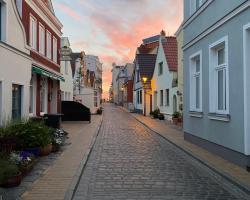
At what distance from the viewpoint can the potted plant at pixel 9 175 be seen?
7730 mm

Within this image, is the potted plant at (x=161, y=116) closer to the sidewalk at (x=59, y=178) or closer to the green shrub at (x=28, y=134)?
the sidewalk at (x=59, y=178)

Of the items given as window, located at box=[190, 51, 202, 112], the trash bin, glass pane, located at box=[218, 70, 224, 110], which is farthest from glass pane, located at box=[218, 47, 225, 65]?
the trash bin

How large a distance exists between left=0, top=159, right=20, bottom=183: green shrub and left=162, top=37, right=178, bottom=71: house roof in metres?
22.5

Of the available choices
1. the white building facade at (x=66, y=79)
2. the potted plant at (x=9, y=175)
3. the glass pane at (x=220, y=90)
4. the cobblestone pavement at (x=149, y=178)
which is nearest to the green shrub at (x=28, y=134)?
the cobblestone pavement at (x=149, y=178)

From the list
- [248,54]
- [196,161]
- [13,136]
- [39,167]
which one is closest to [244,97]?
A: [248,54]

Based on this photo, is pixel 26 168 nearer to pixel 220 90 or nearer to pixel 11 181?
pixel 11 181

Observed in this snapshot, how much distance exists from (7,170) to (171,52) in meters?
24.9

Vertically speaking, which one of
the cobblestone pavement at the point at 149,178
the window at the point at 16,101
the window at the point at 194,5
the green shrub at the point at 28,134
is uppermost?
the window at the point at 194,5

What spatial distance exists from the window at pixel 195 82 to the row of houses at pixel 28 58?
6147mm

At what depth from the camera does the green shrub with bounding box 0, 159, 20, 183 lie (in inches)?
304

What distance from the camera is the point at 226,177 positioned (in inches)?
353

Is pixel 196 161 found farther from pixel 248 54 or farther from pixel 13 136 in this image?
pixel 13 136

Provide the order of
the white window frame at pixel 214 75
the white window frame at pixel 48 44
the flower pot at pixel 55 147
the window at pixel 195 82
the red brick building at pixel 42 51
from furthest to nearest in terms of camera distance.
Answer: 1. the white window frame at pixel 48 44
2. the red brick building at pixel 42 51
3. the window at pixel 195 82
4. the flower pot at pixel 55 147
5. the white window frame at pixel 214 75

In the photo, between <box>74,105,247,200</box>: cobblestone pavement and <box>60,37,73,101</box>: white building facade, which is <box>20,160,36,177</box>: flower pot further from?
<box>60,37,73,101</box>: white building facade
